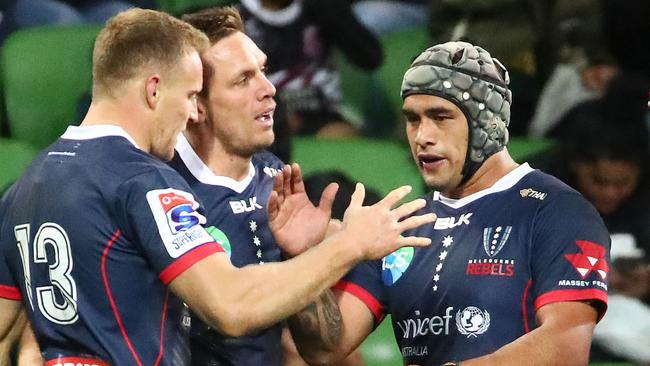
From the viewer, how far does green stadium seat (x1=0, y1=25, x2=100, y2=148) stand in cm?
705

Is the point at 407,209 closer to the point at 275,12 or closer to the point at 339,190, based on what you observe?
the point at 339,190

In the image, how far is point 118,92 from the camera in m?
3.96

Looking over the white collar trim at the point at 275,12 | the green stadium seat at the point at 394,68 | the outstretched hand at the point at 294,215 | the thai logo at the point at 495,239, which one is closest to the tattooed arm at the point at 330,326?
the outstretched hand at the point at 294,215

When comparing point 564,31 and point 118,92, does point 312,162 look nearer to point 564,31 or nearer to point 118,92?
point 564,31

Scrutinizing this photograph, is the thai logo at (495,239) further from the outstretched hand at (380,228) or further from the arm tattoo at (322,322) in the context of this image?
the arm tattoo at (322,322)

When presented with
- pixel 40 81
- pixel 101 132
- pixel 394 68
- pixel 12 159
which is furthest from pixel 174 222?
pixel 394 68

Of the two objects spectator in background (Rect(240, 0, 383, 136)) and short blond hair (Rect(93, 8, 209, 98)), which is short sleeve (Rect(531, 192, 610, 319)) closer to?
short blond hair (Rect(93, 8, 209, 98))

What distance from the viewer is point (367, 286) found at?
447cm

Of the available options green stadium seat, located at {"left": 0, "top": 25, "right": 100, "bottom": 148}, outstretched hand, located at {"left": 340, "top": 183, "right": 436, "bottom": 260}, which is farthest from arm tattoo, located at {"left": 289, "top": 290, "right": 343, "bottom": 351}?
green stadium seat, located at {"left": 0, "top": 25, "right": 100, "bottom": 148}

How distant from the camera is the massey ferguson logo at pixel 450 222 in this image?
14.2 ft

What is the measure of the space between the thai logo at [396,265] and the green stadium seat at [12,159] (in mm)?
2651

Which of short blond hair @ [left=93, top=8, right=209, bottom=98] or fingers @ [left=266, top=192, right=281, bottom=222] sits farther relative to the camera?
fingers @ [left=266, top=192, right=281, bottom=222]

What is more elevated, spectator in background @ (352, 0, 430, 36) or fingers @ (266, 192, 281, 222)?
fingers @ (266, 192, 281, 222)

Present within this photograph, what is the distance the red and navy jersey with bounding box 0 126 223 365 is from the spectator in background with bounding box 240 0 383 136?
9.84ft
